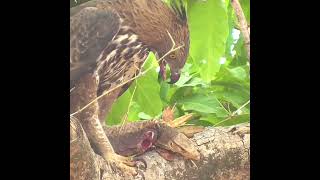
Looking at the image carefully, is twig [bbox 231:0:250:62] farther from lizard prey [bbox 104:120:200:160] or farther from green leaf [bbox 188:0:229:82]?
lizard prey [bbox 104:120:200:160]

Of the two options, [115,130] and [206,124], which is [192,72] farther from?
[115,130]

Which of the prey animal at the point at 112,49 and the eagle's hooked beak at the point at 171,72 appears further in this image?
the eagle's hooked beak at the point at 171,72

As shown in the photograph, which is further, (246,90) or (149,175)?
→ (246,90)

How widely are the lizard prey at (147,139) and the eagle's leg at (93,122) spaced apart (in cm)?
2

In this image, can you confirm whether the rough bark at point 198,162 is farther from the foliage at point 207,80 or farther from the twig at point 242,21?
the twig at point 242,21

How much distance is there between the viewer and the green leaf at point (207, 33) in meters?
1.92

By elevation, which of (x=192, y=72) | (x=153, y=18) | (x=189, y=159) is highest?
(x=153, y=18)

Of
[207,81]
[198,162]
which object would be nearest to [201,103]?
[207,81]

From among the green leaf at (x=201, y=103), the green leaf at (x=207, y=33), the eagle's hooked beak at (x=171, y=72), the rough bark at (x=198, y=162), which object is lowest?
the rough bark at (x=198, y=162)

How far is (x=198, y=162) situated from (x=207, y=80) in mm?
291

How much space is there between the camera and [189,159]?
6.27 ft

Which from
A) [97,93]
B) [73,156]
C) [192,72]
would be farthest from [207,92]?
[73,156]

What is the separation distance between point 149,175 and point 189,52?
0.45 meters

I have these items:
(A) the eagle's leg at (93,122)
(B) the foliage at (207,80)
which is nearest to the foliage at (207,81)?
(B) the foliage at (207,80)
